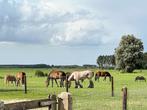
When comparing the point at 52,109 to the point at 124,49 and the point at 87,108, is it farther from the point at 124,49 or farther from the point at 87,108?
the point at 124,49

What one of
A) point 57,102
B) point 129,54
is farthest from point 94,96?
point 129,54

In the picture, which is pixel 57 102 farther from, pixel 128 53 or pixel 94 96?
pixel 128 53

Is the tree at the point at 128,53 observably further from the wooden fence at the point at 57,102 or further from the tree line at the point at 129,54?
the wooden fence at the point at 57,102

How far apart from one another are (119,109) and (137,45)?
106313mm

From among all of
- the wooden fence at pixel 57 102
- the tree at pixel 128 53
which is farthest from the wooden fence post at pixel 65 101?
the tree at pixel 128 53

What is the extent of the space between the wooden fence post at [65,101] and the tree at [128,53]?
373 ft

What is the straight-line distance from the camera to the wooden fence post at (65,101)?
10484mm

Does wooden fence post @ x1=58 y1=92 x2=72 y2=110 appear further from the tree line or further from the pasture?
the tree line

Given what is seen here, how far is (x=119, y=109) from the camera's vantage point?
23.3m

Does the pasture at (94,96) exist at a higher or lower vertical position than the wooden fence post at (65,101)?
lower

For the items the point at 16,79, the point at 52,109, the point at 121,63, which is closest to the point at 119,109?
the point at 52,109

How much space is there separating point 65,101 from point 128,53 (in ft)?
383

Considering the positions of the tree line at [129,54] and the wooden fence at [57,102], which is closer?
the wooden fence at [57,102]

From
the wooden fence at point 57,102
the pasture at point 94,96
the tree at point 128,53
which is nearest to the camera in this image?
the wooden fence at point 57,102
